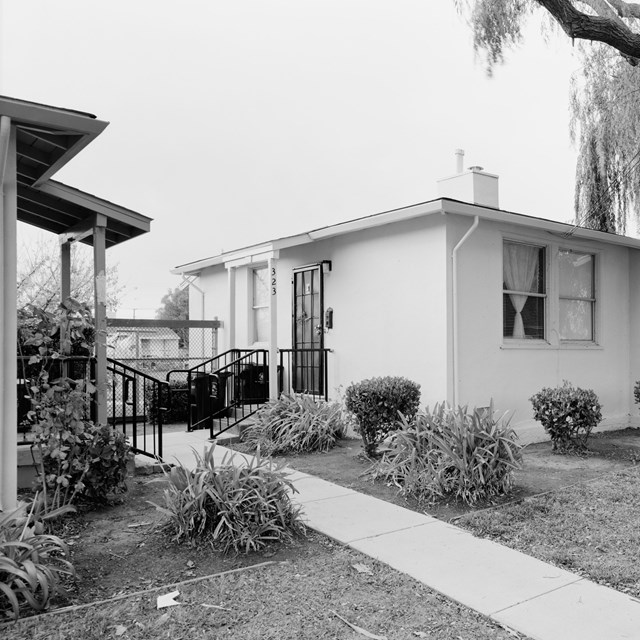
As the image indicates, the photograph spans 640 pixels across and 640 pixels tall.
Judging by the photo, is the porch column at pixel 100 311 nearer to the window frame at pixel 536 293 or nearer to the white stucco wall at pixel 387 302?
the white stucco wall at pixel 387 302

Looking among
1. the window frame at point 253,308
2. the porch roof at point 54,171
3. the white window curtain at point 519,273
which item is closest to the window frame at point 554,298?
the white window curtain at point 519,273

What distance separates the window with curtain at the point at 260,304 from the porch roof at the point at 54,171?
4237mm

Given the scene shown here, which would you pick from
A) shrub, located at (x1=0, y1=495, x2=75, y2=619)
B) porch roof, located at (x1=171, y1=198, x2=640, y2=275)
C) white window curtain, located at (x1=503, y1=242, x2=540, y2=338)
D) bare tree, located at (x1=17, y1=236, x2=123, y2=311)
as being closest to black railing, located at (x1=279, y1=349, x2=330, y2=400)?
porch roof, located at (x1=171, y1=198, x2=640, y2=275)

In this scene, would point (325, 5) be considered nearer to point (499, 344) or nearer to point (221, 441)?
point (499, 344)

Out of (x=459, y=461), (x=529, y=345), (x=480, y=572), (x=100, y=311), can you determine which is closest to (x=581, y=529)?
(x=459, y=461)

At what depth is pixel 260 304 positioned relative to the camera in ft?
35.1

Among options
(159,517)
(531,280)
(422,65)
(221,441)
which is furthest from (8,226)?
(422,65)

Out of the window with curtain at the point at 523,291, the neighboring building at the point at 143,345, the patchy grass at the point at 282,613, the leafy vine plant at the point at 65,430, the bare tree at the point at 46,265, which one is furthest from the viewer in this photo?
the bare tree at the point at 46,265

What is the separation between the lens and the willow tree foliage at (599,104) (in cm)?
833

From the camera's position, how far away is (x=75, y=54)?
12.3 meters

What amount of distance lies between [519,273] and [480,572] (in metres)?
5.51

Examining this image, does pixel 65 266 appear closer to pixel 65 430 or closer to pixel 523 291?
pixel 65 430

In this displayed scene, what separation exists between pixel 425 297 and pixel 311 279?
2389 millimetres

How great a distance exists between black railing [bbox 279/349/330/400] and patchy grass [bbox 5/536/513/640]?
5.37 metres
